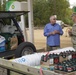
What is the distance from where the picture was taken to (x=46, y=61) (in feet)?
13.0

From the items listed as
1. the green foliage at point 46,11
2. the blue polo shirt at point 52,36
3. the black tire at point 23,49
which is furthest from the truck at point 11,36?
the green foliage at point 46,11

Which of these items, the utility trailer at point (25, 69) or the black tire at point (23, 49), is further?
the black tire at point (23, 49)

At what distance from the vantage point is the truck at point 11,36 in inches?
254

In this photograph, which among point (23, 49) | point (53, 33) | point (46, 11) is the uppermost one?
point (53, 33)

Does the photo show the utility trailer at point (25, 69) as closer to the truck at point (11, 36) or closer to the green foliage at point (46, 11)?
the truck at point (11, 36)

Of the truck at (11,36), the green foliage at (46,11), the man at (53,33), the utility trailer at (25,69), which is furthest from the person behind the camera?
the green foliage at (46,11)

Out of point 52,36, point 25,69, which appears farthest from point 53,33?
point 25,69

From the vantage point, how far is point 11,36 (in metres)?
6.86

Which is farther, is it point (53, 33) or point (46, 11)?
point (46, 11)

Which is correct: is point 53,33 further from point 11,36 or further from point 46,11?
point 46,11

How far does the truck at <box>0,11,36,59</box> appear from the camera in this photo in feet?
21.1

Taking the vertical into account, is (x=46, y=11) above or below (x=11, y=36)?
below

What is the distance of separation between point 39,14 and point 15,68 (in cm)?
3208

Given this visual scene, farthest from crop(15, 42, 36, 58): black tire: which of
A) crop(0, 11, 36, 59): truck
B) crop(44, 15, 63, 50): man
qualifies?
crop(44, 15, 63, 50): man
